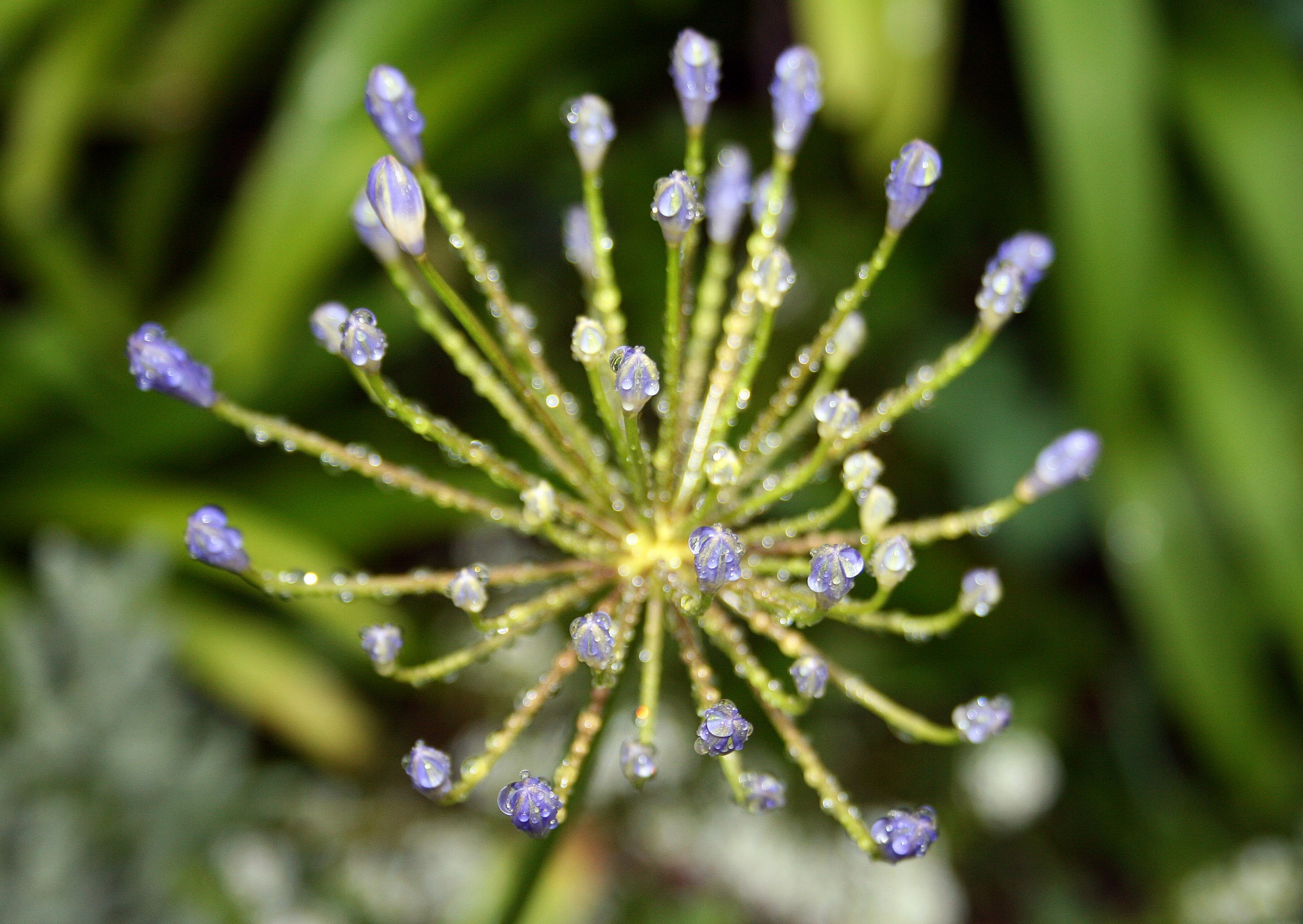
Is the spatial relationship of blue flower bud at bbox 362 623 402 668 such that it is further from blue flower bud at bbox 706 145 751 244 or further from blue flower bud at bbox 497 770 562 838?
blue flower bud at bbox 706 145 751 244

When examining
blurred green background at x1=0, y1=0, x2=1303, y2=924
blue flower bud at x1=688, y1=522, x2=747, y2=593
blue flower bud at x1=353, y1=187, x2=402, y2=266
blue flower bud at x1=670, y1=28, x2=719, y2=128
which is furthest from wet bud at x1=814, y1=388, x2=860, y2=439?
blurred green background at x1=0, y1=0, x2=1303, y2=924

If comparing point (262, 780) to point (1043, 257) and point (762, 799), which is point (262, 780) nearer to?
point (762, 799)

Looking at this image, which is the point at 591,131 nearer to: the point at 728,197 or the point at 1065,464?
the point at 728,197

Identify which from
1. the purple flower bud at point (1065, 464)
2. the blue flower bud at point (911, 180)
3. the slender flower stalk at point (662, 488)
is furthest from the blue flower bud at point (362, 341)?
the purple flower bud at point (1065, 464)

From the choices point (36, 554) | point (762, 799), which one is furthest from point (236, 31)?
point (762, 799)

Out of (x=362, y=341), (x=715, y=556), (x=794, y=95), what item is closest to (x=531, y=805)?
(x=715, y=556)

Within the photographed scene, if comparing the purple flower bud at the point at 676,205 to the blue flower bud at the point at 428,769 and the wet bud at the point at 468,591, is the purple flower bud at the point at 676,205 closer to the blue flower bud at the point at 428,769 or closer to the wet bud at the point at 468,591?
the wet bud at the point at 468,591
